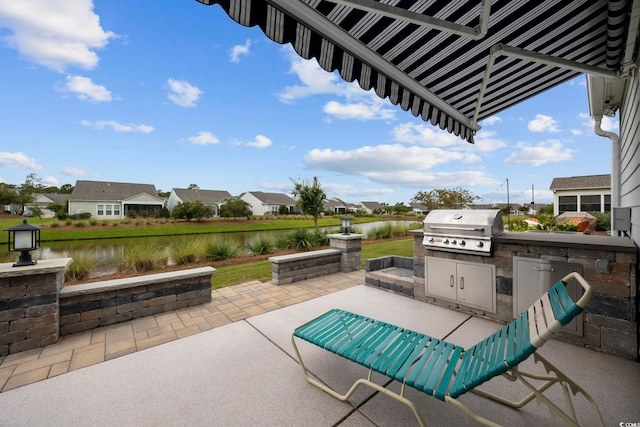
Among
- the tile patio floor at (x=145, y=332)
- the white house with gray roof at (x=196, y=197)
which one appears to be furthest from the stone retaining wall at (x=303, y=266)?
the white house with gray roof at (x=196, y=197)

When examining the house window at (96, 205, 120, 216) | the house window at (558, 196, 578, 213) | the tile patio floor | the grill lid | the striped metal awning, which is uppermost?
the striped metal awning

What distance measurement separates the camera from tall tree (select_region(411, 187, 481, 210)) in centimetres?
1792

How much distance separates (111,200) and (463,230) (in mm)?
35740

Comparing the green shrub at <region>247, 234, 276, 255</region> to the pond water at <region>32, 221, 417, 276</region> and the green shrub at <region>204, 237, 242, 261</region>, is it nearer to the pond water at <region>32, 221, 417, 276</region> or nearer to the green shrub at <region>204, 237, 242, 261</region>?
the green shrub at <region>204, 237, 242, 261</region>

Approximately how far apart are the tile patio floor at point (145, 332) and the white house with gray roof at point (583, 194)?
25.8 m

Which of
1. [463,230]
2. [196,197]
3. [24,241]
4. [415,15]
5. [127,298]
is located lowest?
[127,298]

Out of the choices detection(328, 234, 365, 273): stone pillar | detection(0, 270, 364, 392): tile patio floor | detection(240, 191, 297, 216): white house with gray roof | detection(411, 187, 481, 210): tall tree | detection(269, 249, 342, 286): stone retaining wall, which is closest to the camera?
detection(0, 270, 364, 392): tile patio floor

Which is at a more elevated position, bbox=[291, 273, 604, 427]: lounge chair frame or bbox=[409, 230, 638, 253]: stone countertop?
bbox=[409, 230, 638, 253]: stone countertop

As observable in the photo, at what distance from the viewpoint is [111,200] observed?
28.8 metres

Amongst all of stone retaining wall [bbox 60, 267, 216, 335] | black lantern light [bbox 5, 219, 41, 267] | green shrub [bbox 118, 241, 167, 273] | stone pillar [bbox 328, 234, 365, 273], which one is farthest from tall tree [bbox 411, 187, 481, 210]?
black lantern light [bbox 5, 219, 41, 267]

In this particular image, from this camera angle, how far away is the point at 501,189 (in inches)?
610

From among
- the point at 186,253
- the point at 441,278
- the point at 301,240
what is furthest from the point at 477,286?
the point at 186,253

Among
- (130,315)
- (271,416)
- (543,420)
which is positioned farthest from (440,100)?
(130,315)

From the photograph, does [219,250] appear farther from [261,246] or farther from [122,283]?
[122,283]
